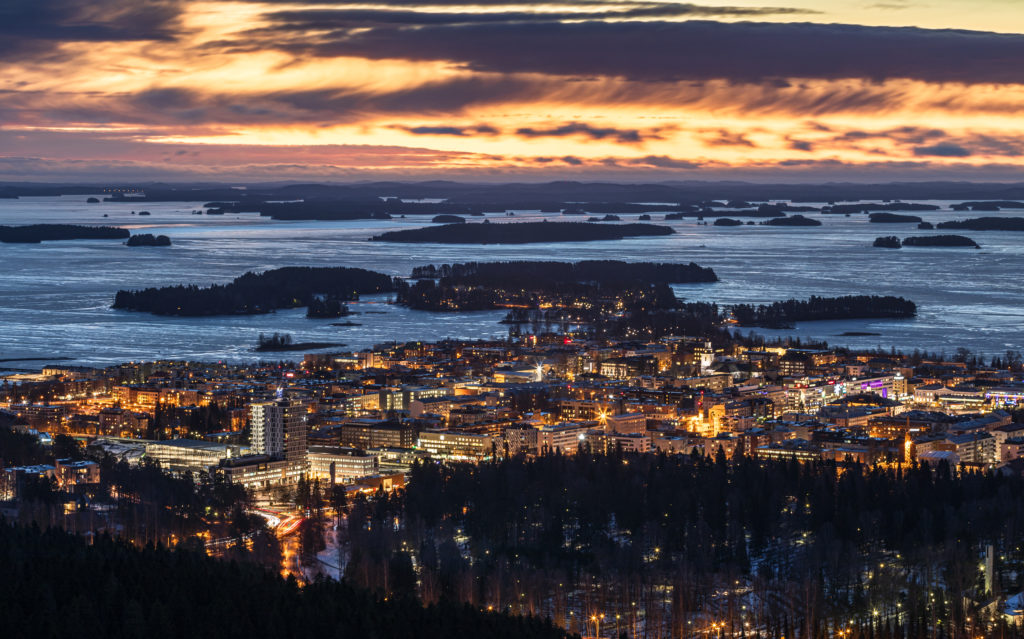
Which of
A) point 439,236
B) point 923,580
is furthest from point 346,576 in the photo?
point 439,236

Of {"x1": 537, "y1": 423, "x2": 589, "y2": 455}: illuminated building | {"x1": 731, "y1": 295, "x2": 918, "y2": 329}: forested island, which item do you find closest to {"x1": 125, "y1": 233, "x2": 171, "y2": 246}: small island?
{"x1": 731, "y1": 295, "x2": 918, "y2": 329}: forested island

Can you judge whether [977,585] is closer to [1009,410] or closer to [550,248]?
[1009,410]

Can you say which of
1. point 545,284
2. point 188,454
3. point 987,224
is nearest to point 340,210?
point 987,224

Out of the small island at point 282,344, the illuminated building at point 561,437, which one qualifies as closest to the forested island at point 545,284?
the small island at point 282,344

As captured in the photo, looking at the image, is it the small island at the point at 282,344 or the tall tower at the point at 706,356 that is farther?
the small island at the point at 282,344

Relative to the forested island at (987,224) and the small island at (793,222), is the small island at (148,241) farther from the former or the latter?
the small island at (793,222)

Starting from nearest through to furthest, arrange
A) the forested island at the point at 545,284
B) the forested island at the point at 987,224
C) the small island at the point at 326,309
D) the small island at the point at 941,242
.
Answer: the small island at the point at 326,309 → the forested island at the point at 545,284 → the small island at the point at 941,242 → the forested island at the point at 987,224

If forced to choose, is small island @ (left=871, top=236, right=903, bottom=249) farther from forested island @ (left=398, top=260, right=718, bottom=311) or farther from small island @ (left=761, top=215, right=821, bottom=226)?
small island @ (left=761, top=215, right=821, bottom=226)
